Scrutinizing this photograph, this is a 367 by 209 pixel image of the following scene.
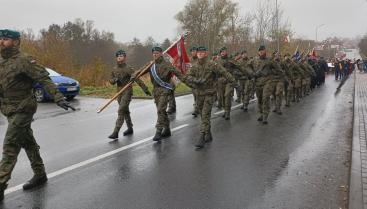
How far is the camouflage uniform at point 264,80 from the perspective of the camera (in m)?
11.4

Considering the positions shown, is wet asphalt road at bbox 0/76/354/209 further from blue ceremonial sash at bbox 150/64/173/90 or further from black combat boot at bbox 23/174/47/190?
blue ceremonial sash at bbox 150/64/173/90

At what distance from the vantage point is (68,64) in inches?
1064

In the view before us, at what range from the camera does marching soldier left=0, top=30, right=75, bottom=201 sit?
5.20 meters

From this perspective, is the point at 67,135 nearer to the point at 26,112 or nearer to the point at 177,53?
the point at 177,53

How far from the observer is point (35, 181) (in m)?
5.65

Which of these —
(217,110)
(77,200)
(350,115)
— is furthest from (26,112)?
(350,115)

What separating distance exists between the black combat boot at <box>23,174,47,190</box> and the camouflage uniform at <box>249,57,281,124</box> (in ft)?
22.1

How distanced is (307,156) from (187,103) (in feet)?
30.1

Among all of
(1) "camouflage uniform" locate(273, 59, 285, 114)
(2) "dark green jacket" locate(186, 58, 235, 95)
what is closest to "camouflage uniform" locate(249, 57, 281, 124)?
(1) "camouflage uniform" locate(273, 59, 285, 114)

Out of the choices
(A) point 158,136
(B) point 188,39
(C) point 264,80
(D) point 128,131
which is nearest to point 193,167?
(A) point 158,136

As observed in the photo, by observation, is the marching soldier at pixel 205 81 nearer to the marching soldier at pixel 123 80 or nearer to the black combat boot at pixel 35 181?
the marching soldier at pixel 123 80

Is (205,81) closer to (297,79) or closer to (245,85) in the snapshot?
(245,85)

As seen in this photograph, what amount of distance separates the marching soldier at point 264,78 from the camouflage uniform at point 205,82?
3149 millimetres

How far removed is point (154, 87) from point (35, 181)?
371 centimetres
